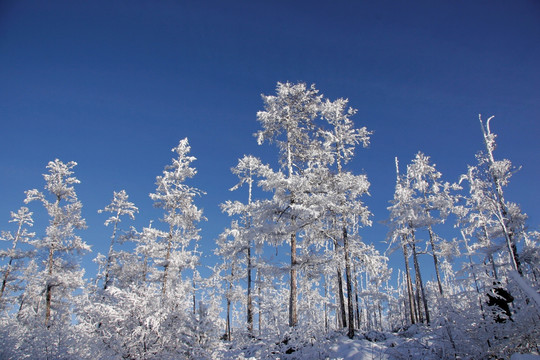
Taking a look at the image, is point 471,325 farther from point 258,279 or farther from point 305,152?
point 258,279

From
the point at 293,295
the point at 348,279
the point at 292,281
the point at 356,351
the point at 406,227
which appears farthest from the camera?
the point at 406,227

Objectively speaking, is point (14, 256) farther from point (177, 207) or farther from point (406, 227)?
point (406, 227)

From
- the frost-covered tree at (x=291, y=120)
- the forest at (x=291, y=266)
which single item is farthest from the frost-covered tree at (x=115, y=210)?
the frost-covered tree at (x=291, y=120)

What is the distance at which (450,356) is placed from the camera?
6.69m

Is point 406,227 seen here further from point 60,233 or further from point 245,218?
point 60,233

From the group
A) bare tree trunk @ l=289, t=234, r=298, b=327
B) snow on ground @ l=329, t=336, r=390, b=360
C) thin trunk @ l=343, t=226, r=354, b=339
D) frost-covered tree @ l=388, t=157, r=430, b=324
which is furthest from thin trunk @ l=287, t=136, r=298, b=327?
frost-covered tree @ l=388, t=157, r=430, b=324

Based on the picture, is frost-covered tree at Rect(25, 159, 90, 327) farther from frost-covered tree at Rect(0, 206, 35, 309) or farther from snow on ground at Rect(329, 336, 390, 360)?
snow on ground at Rect(329, 336, 390, 360)

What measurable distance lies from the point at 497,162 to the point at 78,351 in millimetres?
20775

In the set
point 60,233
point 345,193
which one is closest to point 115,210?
point 60,233

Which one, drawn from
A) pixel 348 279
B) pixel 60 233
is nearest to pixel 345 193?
pixel 348 279

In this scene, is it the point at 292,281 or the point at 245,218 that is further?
the point at 245,218

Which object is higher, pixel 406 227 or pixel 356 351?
pixel 406 227

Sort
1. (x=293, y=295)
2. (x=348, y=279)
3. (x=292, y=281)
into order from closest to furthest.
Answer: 1. (x=293, y=295)
2. (x=292, y=281)
3. (x=348, y=279)

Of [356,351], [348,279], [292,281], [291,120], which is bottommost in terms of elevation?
[356,351]
